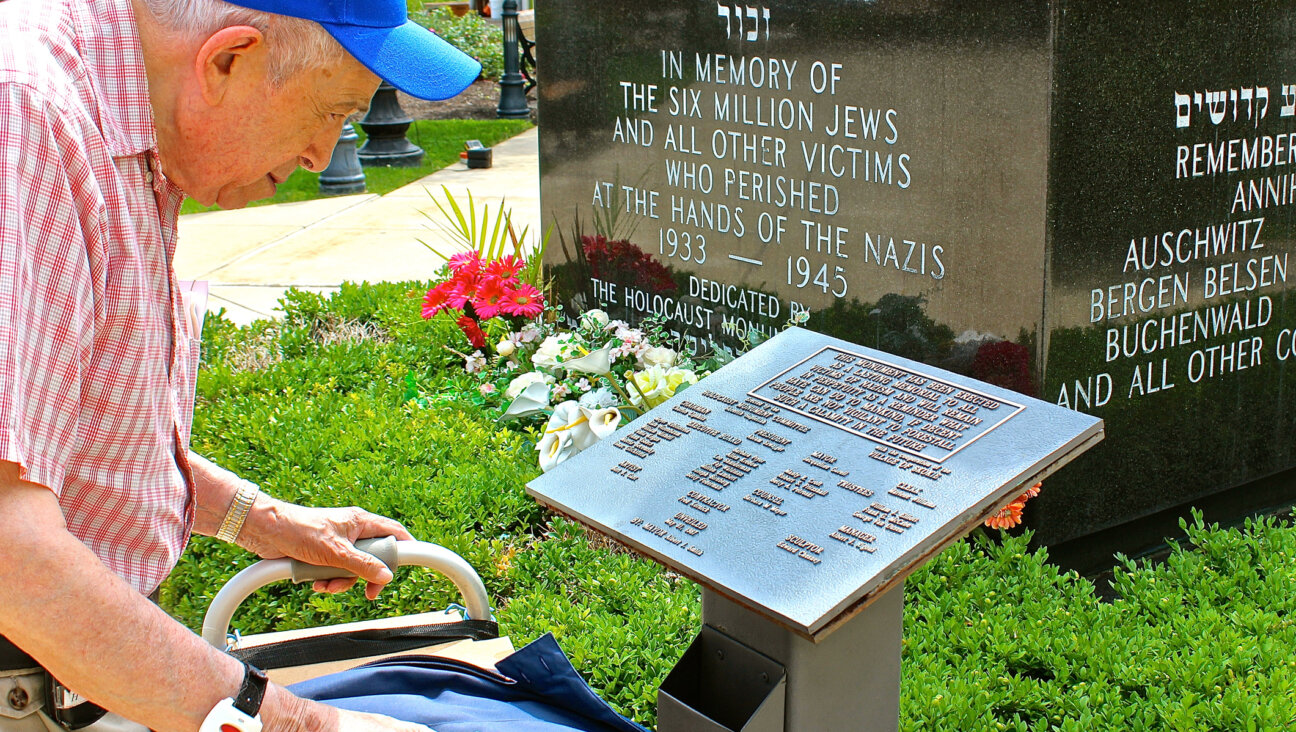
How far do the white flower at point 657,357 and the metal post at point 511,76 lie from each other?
11026 mm

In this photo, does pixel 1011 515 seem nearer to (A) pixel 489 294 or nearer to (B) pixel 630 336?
(B) pixel 630 336

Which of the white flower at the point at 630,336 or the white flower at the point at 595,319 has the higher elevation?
the white flower at the point at 630,336

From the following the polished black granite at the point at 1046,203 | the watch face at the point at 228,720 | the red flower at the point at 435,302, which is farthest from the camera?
the red flower at the point at 435,302

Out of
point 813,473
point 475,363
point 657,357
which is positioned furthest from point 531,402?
point 813,473

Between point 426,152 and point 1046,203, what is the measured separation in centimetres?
1070

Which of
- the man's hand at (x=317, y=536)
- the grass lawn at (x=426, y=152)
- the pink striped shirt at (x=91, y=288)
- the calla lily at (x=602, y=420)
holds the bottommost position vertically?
the grass lawn at (x=426, y=152)

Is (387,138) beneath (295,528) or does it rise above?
beneath

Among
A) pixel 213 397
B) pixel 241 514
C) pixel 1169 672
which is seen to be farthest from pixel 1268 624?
pixel 213 397

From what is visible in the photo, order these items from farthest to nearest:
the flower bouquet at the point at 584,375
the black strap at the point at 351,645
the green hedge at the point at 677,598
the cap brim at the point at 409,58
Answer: the flower bouquet at the point at 584,375, the green hedge at the point at 677,598, the black strap at the point at 351,645, the cap brim at the point at 409,58

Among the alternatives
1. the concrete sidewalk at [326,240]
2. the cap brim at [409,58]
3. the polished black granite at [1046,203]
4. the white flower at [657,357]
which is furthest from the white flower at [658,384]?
the concrete sidewalk at [326,240]

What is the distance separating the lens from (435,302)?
5801 millimetres

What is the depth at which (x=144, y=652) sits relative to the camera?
149 cm

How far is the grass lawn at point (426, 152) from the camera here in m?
Result: 11.3

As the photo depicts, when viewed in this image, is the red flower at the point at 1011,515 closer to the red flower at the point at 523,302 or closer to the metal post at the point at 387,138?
the red flower at the point at 523,302
